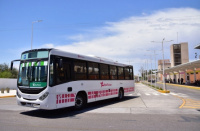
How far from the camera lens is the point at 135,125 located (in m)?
7.34

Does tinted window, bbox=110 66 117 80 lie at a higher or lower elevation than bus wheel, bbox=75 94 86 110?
higher

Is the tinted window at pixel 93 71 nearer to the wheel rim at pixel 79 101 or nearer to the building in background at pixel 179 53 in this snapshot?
the wheel rim at pixel 79 101

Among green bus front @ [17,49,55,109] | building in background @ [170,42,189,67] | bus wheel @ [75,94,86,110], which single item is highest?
building in background @ [170,42,189,67]

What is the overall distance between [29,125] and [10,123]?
89 centimetres

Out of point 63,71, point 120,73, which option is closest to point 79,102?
point 63,71

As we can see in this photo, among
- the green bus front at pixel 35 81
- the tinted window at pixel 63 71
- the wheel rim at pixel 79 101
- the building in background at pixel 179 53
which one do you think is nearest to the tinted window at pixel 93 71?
the wheel rim at pixel 79 101

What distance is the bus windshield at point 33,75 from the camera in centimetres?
896

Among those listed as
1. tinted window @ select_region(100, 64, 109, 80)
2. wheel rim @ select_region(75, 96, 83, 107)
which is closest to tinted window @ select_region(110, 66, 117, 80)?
tinted window @ select_region(100, 64, 109, 80)

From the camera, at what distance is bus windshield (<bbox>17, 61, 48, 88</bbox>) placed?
29.4 feet

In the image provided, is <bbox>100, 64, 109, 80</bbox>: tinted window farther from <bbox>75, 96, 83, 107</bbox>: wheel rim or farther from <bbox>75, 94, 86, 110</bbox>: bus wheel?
<bbox>75, 96, 83, 107</bbox>: wheel rim

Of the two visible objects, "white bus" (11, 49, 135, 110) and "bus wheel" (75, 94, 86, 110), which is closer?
"white bus" (11, 49, 135, 110)

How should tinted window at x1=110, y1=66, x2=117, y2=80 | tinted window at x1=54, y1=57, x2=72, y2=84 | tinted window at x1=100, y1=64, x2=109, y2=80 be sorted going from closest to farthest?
tinted window at x1=54, y1=57, x2=72, y2=84 → tinted window at x1=100, y1=64, x2=109, y2=80 → tinted window at x1=110, y1=66, x2=117, y2=80

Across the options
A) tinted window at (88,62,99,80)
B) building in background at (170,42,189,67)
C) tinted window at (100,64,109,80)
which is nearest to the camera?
tinted window at (88,62,99,80)

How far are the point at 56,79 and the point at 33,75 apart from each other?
3.69 ft
